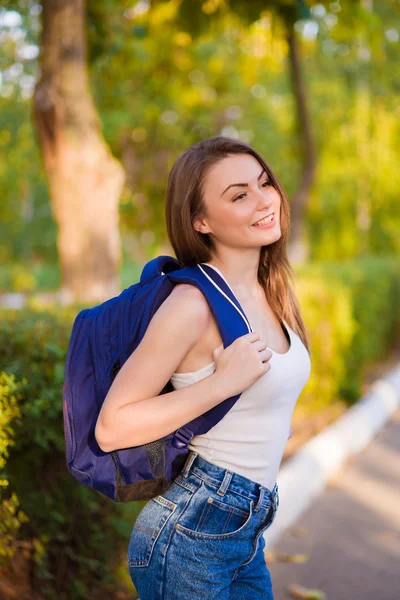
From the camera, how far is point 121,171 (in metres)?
5.56

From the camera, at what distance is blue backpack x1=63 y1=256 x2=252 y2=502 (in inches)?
71.2

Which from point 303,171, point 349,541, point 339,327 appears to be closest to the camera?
point 349,541

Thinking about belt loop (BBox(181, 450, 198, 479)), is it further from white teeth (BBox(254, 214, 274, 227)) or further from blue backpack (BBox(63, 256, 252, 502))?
white teeth (BBox(254, 214, 274, 227))

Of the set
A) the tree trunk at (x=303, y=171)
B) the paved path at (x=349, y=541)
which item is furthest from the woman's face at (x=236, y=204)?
the tree trunk at (x=303, y=171)

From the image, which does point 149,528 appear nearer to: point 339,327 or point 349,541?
point 349,541

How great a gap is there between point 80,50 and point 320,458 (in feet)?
11.9

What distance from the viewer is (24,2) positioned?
7.91 metres

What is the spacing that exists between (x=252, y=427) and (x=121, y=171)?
3995 mm

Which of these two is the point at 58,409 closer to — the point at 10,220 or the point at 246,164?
the point at 246,164

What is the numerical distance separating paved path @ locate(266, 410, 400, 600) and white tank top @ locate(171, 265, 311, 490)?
2.09 m

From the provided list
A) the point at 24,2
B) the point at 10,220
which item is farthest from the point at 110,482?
the point at 10,220

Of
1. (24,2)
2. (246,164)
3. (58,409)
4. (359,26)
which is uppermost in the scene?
(24,2)

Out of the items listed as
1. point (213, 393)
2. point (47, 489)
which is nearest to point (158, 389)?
point (213, 393)

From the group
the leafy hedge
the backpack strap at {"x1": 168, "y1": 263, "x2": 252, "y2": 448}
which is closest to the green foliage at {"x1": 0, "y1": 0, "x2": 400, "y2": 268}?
the leafy hedge
